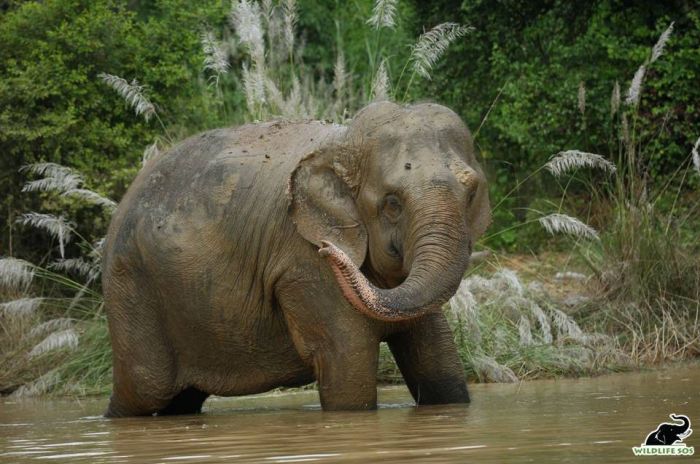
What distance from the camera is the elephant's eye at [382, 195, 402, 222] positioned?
30.6ft

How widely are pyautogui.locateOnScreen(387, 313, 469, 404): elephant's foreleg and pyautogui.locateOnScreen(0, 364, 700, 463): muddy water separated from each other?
23 cm

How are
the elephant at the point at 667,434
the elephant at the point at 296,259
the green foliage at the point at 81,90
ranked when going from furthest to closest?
the green foliage at the point at 81,90 < the elephant at the point at 296,259 < the elephant at the point at 667,434

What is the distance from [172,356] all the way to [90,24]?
7790 mm

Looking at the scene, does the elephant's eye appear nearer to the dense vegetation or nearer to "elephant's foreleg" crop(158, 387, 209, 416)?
"elephant's foreleg" crop(158, 387, 209, 416)

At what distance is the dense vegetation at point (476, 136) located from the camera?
46.0 ft

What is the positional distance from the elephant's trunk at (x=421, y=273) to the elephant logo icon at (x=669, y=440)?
165cm

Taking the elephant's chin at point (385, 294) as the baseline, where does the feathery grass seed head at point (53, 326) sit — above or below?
below

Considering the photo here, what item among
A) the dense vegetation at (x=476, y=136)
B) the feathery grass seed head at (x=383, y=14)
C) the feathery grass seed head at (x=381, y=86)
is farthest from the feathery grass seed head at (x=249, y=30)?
the feathery grass seed head at (x=381, y=86)

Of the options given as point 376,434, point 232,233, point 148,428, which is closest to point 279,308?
point 232,233

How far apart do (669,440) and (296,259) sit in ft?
12.1

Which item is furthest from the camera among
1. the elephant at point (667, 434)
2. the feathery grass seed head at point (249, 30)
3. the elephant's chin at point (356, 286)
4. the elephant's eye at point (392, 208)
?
the feathery grass seed head at point (249, 30)

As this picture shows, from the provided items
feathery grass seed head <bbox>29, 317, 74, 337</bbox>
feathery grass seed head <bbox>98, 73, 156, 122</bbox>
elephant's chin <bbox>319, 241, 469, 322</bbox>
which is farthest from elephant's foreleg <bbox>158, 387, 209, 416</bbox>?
feathery grass seed head <bbox>98, 73, 156, 122</bbox>

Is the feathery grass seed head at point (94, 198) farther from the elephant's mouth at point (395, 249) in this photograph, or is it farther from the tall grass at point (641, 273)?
the elephant's mouth at point (395, 249)

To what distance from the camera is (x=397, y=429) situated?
8.16 meters
